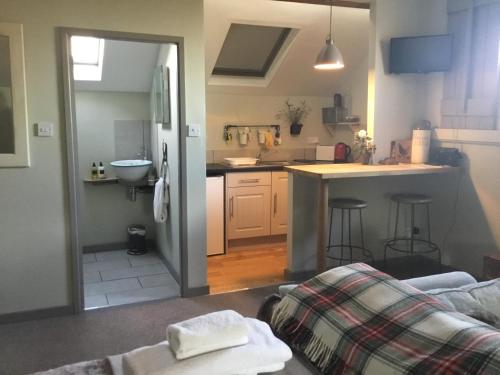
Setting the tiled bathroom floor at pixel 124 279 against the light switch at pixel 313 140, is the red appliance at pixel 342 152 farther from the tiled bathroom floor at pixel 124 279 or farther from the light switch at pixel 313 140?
the tiled bathroom floor at pixel 124 279

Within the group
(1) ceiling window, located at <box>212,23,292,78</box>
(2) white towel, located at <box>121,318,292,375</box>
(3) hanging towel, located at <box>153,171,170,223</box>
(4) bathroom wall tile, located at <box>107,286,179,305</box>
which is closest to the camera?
(2) white towel, located at <box>121,318,292,375</box>

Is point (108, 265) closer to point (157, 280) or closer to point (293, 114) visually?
point (157, 280)

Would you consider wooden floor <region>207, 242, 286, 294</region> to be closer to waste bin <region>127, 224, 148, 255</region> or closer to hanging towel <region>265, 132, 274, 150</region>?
waste bin <region>127, 224, 148, 255</region>

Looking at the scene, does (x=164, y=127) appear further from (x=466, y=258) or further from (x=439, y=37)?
(x=466, y=258)

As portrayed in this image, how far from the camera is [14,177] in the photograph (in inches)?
119

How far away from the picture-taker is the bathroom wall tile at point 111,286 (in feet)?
12.1

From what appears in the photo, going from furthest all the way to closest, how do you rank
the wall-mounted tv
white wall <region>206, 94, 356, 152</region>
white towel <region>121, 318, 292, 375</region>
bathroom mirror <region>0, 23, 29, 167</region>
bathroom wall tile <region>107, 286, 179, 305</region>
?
white wall <region>206, 94, 356, 152</region> < the wall-mounted tv < bathroom wall tile <region>107, 286, 179, 305</region> < bathroom mirror <region>0, 23, 29, 167</region> < white towel <region>121, 318, 292, 375</region>

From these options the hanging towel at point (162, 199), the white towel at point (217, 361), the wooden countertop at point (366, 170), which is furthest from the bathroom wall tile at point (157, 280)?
the white towel at point (217, 361)

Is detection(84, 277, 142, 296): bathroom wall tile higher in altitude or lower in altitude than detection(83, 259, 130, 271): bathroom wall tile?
lower

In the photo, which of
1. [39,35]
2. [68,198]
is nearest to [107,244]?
[68,198]

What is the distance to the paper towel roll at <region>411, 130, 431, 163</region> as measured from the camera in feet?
13.0

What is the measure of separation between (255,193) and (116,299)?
6.05ft

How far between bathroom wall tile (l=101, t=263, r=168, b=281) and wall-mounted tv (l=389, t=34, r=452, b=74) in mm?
2789

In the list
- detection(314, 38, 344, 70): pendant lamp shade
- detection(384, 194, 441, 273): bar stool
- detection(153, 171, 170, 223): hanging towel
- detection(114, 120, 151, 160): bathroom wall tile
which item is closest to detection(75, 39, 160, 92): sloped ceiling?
detection(114, 120, 151, 160): bathroom wall tile
